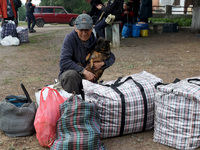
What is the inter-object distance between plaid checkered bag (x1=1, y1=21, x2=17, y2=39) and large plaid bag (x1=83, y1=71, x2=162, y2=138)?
7979mm

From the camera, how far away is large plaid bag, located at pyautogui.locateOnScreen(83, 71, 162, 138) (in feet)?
10.0

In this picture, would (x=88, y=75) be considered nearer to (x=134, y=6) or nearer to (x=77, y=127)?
(x=77, y=127)

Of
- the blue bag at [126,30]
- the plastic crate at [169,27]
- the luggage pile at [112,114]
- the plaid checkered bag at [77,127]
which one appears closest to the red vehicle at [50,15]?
the plastic crate at [169,27]

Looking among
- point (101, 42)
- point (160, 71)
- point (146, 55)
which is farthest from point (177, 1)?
point (101, 42)

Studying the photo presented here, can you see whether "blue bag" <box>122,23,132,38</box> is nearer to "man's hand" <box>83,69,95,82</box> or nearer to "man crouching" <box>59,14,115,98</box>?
"man crouching" <box>59,14,115,98</box>

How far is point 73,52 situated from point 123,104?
3.62ft

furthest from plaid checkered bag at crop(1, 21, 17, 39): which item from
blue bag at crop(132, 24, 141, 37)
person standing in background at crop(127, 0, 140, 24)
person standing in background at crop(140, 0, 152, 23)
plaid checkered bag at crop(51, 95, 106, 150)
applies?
plaid checkered bag at crop(51, 95, 106, 150)

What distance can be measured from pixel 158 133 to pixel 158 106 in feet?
0.99

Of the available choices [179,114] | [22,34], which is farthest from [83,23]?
[22,34]

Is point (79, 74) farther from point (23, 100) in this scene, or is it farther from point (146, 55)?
point (146, 55)

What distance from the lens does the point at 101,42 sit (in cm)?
380

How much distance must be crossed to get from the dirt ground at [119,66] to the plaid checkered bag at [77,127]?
375 millimetres

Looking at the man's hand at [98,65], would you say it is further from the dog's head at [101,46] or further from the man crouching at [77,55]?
the dog's head at [101,46]

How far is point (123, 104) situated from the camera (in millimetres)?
3049
